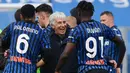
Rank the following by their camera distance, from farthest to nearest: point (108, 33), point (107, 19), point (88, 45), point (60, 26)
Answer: point (107, 19) < point (60, 26) < point (108, 33) < point (88, 45)

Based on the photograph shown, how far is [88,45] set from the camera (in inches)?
309

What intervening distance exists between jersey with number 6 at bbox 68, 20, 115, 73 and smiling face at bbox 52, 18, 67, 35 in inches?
38.5

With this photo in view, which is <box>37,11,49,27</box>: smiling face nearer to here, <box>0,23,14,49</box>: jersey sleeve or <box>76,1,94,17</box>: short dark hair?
<box>0,23,14,49</box>: jersey sleeve

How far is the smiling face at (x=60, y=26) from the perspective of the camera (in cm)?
886

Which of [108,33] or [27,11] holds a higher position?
[27,11]

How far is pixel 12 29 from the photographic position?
26.9 ft

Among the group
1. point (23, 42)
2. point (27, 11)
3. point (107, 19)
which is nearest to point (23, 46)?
point (23, 42)

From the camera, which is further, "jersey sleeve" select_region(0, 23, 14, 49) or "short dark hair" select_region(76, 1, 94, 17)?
"jersey sleeve" select_region(0, 23, 14, 49)

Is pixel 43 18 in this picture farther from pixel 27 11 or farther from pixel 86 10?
pixel 86 10

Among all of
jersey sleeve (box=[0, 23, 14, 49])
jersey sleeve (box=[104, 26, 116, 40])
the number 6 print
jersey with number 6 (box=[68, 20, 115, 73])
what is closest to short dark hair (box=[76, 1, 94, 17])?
jersey with number 6 (box=[68, 20, 115, 73])

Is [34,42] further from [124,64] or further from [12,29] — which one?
[124,64]

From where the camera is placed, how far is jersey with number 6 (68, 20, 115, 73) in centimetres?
784

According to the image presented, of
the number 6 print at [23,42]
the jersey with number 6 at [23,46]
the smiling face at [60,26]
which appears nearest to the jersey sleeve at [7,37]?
the jersey with number 6 at [23,46]

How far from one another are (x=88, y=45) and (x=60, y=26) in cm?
112
